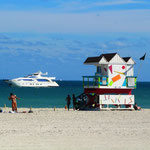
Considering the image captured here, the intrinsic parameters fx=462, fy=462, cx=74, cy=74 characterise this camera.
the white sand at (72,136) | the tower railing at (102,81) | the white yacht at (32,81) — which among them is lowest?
the white sand at (72,136)

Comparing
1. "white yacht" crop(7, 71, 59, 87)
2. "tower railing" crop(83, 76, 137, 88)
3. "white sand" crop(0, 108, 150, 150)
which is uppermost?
"white yacht" crop(7, 71, 59, 87)

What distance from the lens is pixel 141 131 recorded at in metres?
18.4

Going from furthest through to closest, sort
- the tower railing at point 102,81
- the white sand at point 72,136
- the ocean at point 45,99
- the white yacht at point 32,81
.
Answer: the white yacht at point 32,81
the ocean at point 45,99
the tower railing at point 102,81
the white sand at point 72,136

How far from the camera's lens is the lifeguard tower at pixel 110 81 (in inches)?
1331

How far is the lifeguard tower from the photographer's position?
33812 mm

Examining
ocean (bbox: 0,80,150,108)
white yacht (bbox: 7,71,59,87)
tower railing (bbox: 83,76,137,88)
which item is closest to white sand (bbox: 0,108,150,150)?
tower railing (bbox: 83,76,137,88)

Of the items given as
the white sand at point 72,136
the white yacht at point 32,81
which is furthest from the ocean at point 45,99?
the white sand at point 72,136

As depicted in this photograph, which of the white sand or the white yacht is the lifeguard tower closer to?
the white sand

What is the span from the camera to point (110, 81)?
33906 millimetres

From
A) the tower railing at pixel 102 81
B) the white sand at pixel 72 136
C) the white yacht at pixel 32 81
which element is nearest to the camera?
the white sand at pixel 72 136

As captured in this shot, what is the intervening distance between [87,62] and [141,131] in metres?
17.5

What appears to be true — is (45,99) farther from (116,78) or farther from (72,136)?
(72,136)

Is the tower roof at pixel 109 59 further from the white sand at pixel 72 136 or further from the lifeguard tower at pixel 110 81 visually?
the white sand at pixel 72 136

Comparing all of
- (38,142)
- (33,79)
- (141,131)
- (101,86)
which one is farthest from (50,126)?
(33,79)
